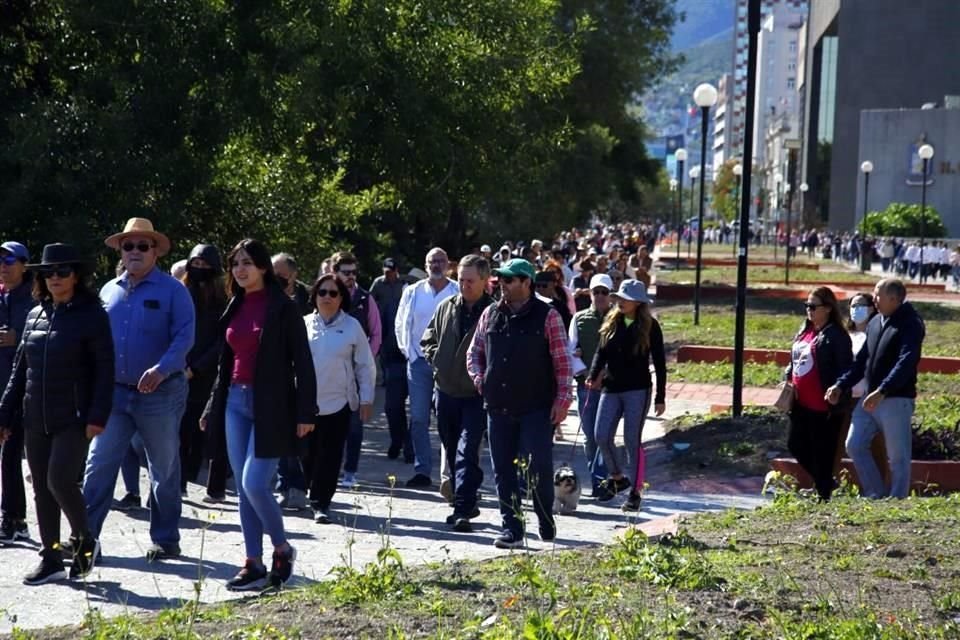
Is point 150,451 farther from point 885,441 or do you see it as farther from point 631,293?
point 885,441

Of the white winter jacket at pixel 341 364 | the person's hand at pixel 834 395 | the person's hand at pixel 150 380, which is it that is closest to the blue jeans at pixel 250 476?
Result: the person's hand at pixel 150 380

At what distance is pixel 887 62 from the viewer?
98.8 metres

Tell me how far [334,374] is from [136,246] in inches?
84.8

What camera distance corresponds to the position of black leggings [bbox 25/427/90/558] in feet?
23.4

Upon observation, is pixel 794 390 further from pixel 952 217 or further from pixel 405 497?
pixel 952 217

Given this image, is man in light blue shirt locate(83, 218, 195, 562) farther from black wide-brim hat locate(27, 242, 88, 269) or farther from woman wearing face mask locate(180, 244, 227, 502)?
woman wearing face mask locate(180, 244, 227, 502)

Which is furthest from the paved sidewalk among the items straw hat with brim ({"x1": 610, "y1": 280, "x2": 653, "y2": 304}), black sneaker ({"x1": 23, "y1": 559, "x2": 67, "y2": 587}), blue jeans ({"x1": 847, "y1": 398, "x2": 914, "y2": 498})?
straw hat with brim ({"x1": 610, "y1": 280, "x2": 653, "y2": 304})

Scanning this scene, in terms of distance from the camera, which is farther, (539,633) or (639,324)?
(639,324)

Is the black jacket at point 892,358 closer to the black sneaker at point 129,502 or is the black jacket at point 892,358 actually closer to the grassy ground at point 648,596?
the grassy ground at point 648,596

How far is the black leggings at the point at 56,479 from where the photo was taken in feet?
23.4

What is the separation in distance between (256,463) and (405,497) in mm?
3634

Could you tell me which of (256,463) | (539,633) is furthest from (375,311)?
(539,633)

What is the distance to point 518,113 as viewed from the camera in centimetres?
2353

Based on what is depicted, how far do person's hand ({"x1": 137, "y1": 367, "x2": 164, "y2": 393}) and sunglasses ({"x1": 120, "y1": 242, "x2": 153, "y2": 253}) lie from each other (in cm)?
66
